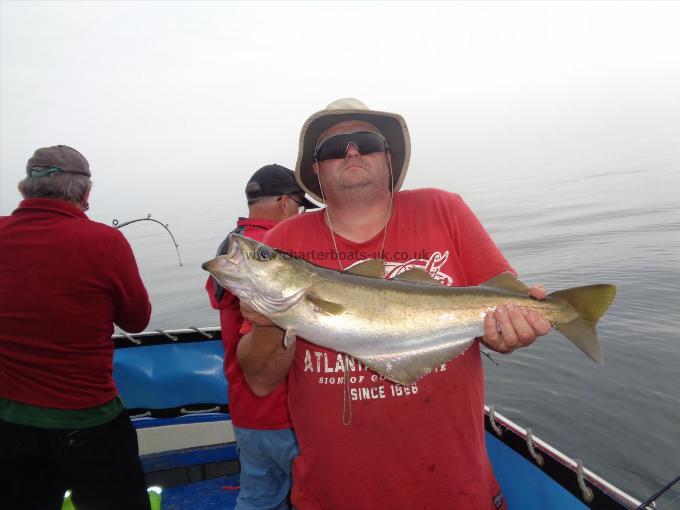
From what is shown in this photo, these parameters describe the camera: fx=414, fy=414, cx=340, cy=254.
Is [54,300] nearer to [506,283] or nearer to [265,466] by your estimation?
[265,466]

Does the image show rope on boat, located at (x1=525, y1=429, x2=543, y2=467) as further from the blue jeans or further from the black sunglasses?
the black sunglasses

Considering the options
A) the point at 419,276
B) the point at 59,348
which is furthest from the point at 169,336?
the point at 419,276

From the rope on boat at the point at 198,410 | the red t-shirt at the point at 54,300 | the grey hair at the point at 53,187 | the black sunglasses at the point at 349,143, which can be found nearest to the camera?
the black sunglasses at the point at 349,143

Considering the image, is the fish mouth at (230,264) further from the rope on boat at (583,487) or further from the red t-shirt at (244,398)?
→ the rope on boat at (583,487)

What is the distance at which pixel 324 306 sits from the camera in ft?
9.30

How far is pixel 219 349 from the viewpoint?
19.4ft

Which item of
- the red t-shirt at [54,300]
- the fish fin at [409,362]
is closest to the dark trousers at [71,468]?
the red t-shirt at [54,300]

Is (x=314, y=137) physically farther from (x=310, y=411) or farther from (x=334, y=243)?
(x=310, y=411)

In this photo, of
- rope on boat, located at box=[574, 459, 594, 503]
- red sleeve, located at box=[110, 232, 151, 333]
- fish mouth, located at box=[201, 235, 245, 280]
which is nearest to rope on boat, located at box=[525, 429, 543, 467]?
rope on boat, located at box=[574, 459, 594, 503]

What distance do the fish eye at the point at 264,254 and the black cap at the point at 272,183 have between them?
187 centimetres

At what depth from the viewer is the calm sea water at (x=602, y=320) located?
7930mm

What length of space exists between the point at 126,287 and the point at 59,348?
681mm

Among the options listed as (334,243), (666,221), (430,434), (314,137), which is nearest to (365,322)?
(334,243)

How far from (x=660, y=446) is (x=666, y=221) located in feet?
67.0
